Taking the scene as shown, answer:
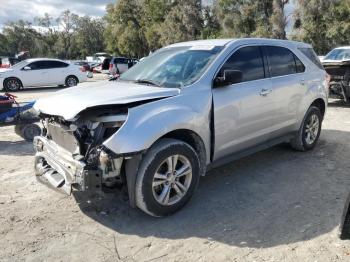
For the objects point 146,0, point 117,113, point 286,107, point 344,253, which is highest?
point 146,0

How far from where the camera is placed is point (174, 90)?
4613mm

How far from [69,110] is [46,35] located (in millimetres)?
88963

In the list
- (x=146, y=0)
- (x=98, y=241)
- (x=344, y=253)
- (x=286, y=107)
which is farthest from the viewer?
(x=146, y=0)

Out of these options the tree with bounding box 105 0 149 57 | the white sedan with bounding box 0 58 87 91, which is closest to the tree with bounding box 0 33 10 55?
the tree with bounding box 105 0 149 57

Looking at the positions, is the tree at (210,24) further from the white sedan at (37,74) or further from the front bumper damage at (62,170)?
the front bumper damage at (62,170)

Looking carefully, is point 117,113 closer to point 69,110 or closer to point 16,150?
point 69,110

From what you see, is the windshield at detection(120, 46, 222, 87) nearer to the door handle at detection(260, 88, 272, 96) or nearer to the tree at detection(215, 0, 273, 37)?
the door handle at detection(260, 88, 272, 96)

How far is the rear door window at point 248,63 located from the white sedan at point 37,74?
53.6 feet

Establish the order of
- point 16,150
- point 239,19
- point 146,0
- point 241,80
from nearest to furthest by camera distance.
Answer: point 241,80
point 16,150
point 239,19
point 146,0

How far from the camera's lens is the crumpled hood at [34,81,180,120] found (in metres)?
4.16

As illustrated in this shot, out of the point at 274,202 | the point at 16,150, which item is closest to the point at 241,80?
the point at 274,202

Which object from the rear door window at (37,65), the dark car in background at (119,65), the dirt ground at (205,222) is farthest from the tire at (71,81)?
the dirt ground at (205,222)

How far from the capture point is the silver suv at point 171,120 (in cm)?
410

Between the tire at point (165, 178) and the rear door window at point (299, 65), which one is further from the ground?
the rear door window at point (299, 65)
